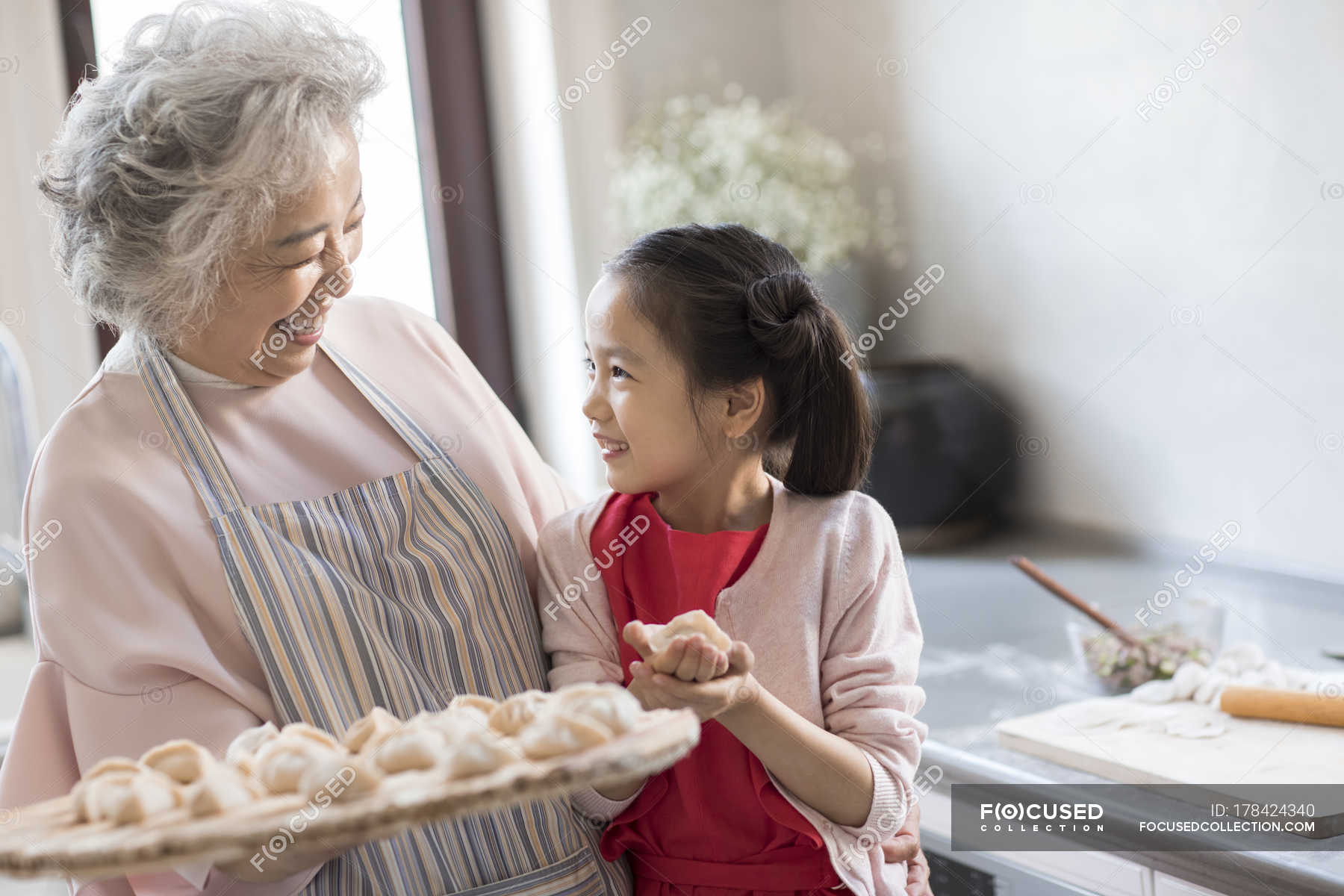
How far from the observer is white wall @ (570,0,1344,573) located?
1614 mm

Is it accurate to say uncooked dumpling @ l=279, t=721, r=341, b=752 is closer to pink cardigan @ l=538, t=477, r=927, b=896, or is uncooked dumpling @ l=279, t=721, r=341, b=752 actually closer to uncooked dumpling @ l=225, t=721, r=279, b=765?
uncooked dumpling @ l=225, t=721, r=279, b=765

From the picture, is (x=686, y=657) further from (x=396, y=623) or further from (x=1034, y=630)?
(x=1034, y=630)

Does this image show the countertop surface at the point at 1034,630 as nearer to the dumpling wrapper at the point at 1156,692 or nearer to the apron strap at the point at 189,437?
the dumpling wrapper at the point at 1156,692

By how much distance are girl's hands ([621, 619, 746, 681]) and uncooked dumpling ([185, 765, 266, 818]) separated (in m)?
0.26

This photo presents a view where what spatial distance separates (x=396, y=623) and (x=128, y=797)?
0.41 m

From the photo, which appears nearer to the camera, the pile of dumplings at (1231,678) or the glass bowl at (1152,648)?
the pile of dumplings at (1231,678)

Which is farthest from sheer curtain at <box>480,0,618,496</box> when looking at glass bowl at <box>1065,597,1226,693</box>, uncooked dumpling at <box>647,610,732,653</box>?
uncooked dumpling at <box>647,610,732,653</box>

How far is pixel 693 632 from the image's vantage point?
0.86m

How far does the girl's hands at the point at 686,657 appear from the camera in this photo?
840 millimetres

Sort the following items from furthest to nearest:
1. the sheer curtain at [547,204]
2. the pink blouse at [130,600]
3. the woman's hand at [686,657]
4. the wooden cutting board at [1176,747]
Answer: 1. the sheer curtain at [547,204]
2. the wooden cutting board at [1176,747]
3. the pink blouse at [130,600]
4. the woman's hand at [686,657]

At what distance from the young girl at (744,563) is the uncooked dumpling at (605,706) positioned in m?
0.27

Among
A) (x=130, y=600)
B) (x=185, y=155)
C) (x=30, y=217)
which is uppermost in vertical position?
(x=30, y=217)

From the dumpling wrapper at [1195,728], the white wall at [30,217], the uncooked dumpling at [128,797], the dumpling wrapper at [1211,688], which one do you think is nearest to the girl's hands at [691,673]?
the uncooked dumpling at [128,797]

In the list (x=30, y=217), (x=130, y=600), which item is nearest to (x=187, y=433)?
(x=130, y=600)
